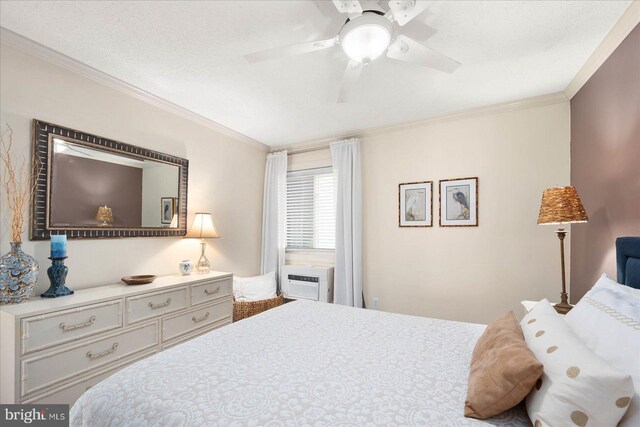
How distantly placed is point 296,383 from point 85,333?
1.69 m

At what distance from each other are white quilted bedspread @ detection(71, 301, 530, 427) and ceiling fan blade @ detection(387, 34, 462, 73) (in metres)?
1.63

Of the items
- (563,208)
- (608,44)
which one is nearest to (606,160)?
(563,208)

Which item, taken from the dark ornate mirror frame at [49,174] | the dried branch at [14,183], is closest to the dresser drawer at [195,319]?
the dark ornate mirror frame at [49,174]

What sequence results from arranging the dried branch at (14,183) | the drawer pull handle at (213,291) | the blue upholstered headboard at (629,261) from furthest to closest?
the drawer pull handle at (213,291) → the dried branch at (14,183) → the blue upholstered headboard at (629,261)

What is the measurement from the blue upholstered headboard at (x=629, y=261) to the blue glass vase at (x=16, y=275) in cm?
356

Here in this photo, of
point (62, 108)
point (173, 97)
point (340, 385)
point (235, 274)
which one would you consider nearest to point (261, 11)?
point (173, 97)

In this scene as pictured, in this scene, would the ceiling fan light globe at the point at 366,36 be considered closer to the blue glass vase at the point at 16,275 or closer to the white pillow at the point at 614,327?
the white pillow at the point at 614,327

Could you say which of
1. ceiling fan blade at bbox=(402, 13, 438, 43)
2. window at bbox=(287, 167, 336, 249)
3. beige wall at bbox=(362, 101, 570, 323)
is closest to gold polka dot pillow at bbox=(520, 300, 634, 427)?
ceiling fan blade at bbox=(402, 13, 438, 43)

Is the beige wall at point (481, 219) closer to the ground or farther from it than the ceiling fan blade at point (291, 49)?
closer to the ground

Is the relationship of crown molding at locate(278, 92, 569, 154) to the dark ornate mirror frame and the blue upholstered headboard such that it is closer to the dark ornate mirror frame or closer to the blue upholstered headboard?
the blue upholstered headboard

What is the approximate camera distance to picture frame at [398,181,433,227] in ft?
10.8

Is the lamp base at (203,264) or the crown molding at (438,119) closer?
the crown molding at (438,119)

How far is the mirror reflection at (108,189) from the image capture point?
7.09 ft

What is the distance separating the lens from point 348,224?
3684 millimetres
